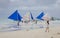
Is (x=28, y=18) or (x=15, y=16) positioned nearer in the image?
(x=15, y=16)

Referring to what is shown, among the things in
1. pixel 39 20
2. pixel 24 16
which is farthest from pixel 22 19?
pixel 39 20

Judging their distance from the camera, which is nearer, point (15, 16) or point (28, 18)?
point (15, 16)

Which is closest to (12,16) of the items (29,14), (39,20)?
(29,14)

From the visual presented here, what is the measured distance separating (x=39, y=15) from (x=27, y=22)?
31.9 ft

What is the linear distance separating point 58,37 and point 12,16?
69.0 feet

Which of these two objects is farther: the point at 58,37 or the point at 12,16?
the point at 12,16

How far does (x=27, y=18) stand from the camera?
3616 centimetres

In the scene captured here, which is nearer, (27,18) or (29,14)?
(27,18)

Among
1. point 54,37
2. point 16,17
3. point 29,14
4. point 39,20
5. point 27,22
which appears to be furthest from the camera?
point 39,20

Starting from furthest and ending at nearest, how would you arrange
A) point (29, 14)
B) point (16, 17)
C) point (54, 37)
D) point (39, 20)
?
point (39, 20) < point (29, 14) < point (16, 17) < point (54, 37)

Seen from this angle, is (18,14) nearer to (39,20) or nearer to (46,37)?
(39,20)

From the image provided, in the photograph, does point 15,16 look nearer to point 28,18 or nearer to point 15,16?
point 15,16

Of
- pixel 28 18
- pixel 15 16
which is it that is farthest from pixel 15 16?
pixel 28 18

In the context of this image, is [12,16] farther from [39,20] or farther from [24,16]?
[39,20]
